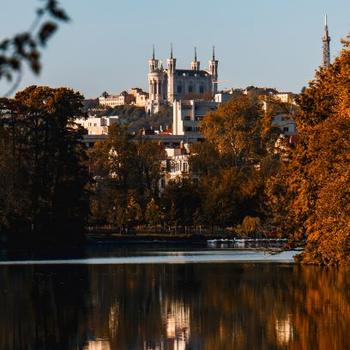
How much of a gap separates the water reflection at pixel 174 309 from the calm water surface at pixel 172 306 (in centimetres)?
3

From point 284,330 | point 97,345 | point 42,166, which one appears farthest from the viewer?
point 42,166

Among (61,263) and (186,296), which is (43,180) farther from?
(186,296)

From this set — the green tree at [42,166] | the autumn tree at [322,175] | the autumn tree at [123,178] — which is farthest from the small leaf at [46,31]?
the autumn tree at [123,178]

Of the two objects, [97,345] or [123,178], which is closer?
[97,345]

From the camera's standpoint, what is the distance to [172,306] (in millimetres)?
34094

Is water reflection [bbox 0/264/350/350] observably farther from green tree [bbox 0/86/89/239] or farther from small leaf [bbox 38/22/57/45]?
green tree [bbox 0/86/89/239]

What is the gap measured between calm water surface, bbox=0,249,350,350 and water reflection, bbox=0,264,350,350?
0.03 m

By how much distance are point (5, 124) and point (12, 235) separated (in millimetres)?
9666

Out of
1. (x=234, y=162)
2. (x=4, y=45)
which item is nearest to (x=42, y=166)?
(x=234, y=162)

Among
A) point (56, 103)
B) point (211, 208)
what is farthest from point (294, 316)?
point (211, 208)

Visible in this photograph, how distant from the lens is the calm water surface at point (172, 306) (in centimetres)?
2548

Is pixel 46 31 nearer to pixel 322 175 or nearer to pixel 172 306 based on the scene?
pixel 172 306

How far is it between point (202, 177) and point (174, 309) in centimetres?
7917

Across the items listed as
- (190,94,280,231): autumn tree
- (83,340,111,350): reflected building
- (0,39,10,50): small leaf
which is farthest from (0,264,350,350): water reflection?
(190,94,280,231): autumn tree
